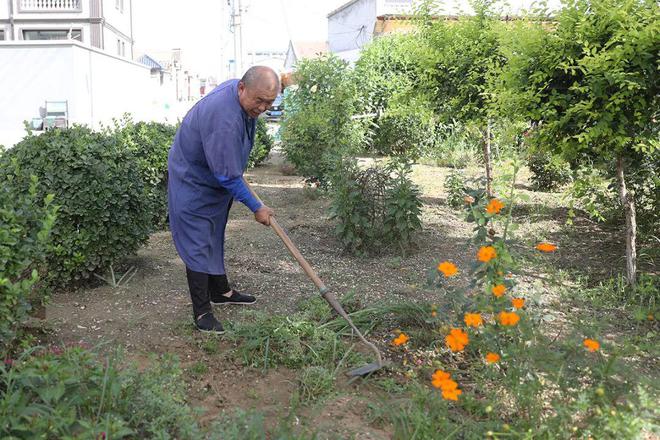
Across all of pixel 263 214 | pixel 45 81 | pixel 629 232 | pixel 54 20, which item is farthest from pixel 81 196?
pixel 54 20

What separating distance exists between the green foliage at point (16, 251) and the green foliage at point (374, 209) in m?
3.06

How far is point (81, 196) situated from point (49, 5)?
32052mm

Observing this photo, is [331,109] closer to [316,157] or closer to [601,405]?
[316,157]

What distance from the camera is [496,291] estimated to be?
2662 mm

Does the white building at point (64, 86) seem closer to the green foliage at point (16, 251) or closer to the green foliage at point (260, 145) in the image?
the green foliage at point (260, 145)

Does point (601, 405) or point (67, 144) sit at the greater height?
point (67, 144)

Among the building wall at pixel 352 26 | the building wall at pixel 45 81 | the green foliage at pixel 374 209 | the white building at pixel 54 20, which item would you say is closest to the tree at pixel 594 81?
the green foliage at pixel 374 209

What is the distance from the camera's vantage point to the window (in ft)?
105

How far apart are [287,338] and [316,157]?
5.60m

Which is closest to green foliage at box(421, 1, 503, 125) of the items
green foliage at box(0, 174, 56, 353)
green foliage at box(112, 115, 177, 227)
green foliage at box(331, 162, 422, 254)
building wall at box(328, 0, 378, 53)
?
green foliage at box(331, 162, 422, 254)

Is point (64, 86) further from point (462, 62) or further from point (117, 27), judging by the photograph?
point (117, 27)

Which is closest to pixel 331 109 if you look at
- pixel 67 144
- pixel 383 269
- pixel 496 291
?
pixel 383 269

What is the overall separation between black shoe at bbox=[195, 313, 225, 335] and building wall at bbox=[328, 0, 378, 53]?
21883 mm

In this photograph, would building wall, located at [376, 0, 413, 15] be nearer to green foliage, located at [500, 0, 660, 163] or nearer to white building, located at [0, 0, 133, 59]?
white building, located at [0, 0, 133, 59]
